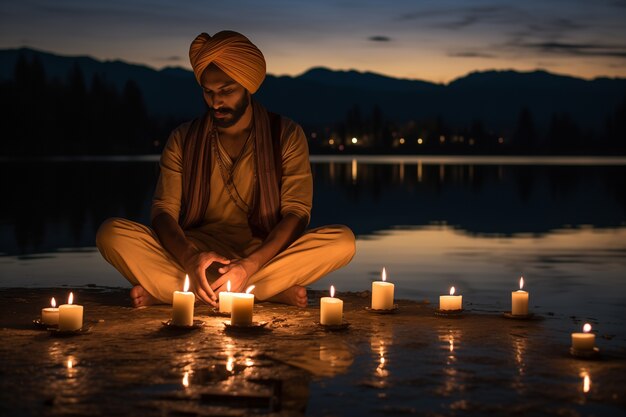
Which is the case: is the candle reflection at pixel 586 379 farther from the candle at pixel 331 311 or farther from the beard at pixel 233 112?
the beard at pixel 233 112

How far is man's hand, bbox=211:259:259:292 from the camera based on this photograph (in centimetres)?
693

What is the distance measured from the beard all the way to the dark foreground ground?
61.3 inches

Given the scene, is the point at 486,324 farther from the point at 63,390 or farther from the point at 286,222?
the point at 63,390

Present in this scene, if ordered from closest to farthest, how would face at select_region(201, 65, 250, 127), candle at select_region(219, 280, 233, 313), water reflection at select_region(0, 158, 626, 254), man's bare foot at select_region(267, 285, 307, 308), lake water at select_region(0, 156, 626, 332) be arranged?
candle at select_region(219, 280, 233, 313) → man's bare foot at select_region(267, 285, 307, 308) → face at select_region(201, 65, 250, 127) → lake water at select_region(0, 156, 626, 332) → water reflection at select_region(0, 158, 626, 254)

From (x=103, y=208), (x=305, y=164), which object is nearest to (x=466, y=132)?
(x=103, y=208)

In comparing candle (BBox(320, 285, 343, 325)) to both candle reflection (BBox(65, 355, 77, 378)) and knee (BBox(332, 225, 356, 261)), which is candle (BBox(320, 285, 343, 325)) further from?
candle reflection (BBox(65, 355, 77, 378))

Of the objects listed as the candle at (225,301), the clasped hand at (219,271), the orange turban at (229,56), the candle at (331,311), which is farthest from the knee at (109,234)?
the candle at (331,311)

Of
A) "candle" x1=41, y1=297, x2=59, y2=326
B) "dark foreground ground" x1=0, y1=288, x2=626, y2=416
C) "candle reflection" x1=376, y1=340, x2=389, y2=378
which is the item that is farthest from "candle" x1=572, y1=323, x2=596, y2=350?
"candle" x1=41, y1=297, x2=59, y2=326

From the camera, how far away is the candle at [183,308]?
629 centimetres

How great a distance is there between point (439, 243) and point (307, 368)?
8.25 m

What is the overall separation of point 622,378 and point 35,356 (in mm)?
2958

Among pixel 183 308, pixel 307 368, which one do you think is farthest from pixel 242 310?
pixel 307 368

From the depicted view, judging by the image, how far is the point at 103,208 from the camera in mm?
20016

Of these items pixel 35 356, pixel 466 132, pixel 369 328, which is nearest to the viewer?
pixel 35 356
